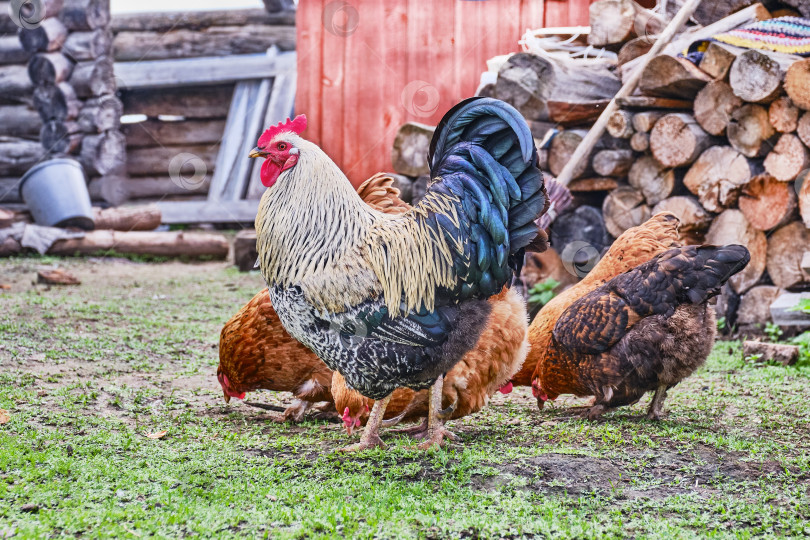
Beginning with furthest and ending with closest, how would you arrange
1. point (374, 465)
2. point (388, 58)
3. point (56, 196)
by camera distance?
point (56, 196)
point (388, 58)
point (374, 465)

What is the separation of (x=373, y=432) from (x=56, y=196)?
348 inches

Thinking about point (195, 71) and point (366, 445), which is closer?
point (366, 445)

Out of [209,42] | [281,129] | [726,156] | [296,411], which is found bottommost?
[296,411]

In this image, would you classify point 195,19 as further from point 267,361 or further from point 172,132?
point 267,361

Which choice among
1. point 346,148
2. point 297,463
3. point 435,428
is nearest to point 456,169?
point 435,428

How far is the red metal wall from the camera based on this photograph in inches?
353

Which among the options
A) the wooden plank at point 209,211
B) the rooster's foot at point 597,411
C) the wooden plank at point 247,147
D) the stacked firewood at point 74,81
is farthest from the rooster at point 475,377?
the stacked firewood at point 74,81

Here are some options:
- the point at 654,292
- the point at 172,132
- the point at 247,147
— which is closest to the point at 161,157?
the point at 172,132

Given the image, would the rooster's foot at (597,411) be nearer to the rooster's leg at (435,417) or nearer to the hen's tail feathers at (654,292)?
the hen's tail feathers at (654,292)

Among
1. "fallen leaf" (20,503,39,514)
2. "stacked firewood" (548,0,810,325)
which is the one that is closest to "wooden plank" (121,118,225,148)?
"stacked firewood" (548,0,810,325)

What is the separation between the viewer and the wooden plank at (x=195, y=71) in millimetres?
13148

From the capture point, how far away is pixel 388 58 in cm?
930

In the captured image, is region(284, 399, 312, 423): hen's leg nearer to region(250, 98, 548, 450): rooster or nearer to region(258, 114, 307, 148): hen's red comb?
region(250, 98, 548, 450): rooster

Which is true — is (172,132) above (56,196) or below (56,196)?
above
